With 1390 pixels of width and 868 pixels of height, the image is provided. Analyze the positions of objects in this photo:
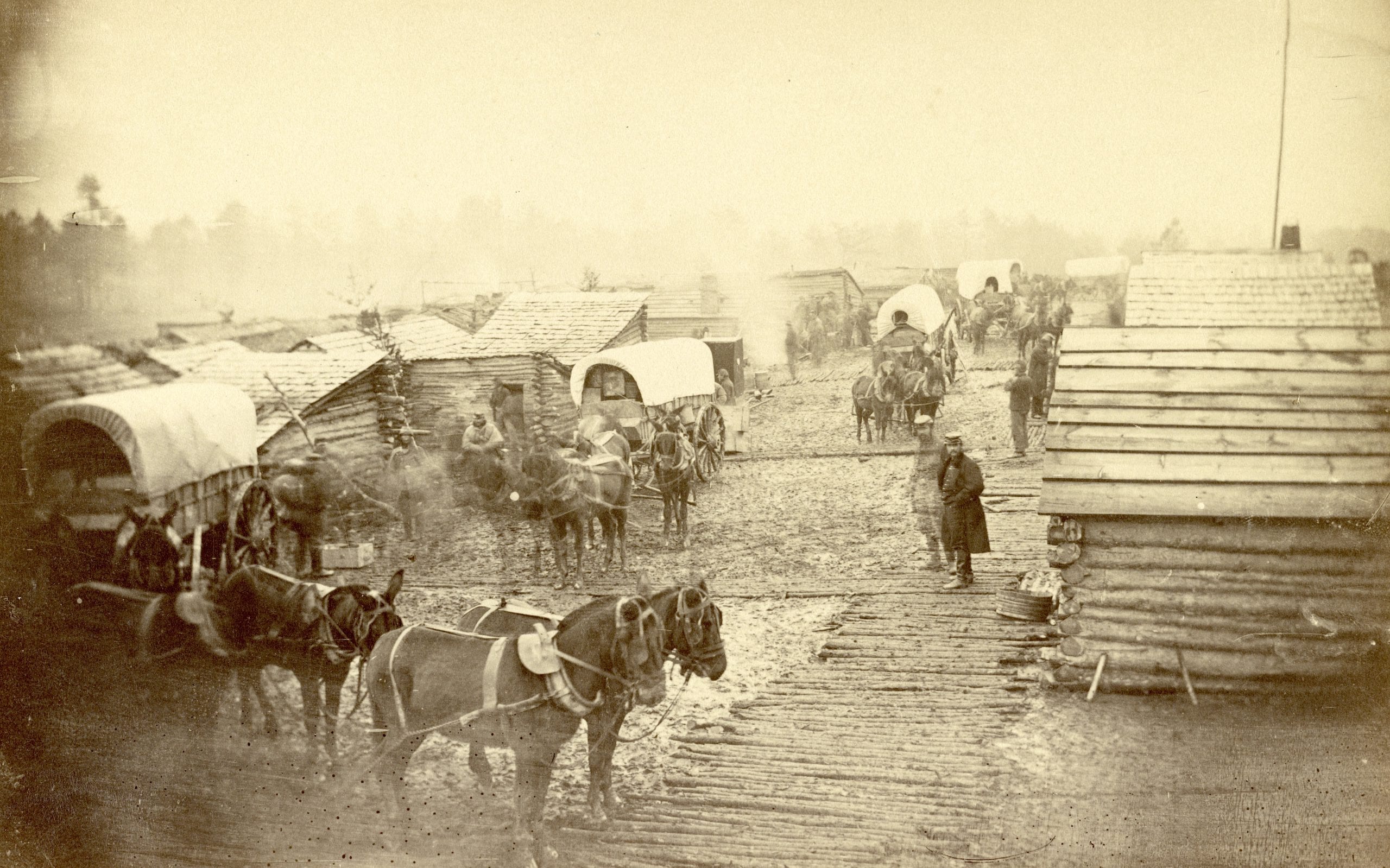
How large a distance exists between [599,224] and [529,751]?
339cm

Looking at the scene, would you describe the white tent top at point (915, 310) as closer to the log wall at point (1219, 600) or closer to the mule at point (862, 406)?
the mule at point (862, 406)

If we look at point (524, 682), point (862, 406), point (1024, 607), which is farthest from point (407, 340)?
point (1024, 607)

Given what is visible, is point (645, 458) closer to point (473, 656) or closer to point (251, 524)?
point (473, 656)

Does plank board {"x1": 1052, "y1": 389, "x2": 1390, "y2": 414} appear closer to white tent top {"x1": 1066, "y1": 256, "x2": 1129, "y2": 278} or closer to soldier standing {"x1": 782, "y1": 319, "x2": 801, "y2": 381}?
white tent top {"x1": 1066, "y1": 256, "x2": 1129, "y2": 278}

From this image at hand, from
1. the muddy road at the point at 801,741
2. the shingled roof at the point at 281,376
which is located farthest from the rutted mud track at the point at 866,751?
the shingled roof at the point at 281,376

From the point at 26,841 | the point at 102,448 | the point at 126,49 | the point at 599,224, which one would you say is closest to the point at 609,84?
the point at 599,224

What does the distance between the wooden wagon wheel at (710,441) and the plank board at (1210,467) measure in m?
2.15

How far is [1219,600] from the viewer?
6383mm

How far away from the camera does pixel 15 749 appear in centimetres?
680

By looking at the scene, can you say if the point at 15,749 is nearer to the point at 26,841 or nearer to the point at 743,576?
the point at 26,841

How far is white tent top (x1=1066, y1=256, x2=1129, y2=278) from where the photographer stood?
6766 millimetres

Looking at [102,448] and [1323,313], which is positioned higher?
[1323,313]

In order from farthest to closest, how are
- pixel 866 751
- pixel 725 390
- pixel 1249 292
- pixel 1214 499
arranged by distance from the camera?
pixel 1249 292 → pixel 725 390 → pixel 1214 499 → pixel 866 751

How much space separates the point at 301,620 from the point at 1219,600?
583 centimetres
